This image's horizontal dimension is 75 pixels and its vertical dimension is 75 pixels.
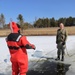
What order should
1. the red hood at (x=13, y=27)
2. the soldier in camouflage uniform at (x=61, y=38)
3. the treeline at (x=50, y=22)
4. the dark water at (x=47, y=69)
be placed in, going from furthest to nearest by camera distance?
the treeline at (x=50, y=22) → the soldier in camouflage uniform at (x=61, y=38) → the dark water at (x=47, y=69) → the red hood at (x=13, y=27)

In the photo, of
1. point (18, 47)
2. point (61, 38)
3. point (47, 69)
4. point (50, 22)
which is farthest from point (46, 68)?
point (50, 22)

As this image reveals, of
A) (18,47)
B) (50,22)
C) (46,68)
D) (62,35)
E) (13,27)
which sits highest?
(13,27)

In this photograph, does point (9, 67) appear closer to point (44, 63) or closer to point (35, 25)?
point (44, 63)

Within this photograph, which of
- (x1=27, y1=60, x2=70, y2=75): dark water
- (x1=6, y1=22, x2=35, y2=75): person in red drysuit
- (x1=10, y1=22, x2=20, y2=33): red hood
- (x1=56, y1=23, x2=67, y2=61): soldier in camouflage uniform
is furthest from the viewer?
(x1=56, y1=23, x2=67, y2=61): soldier in camouflage uniform

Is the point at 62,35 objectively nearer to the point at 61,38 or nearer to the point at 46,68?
the point at 61,38

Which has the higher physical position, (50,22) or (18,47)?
(18,47)

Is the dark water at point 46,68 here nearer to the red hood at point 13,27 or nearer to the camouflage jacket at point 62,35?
the camouflage jacket at point 62,35

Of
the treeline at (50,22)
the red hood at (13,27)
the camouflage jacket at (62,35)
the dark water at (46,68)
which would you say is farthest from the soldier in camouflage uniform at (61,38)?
the treeline at (50,22)

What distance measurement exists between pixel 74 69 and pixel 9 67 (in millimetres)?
2484

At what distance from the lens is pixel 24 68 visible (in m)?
6.18

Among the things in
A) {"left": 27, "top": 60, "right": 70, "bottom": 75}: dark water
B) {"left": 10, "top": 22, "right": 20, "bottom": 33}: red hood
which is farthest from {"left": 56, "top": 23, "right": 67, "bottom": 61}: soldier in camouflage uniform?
{"left": 10, "top": 22, "right": 20, "bottom": 33}: red hood

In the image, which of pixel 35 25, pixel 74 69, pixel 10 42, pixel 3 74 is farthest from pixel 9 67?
pixel 35 25

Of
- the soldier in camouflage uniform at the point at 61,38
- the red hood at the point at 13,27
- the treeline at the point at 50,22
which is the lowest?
the treeline at the point at 50,22

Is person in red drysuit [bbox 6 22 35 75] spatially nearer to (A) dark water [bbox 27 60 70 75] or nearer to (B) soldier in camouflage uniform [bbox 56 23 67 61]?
(A) dark water [bbox 27 60 70 75]
